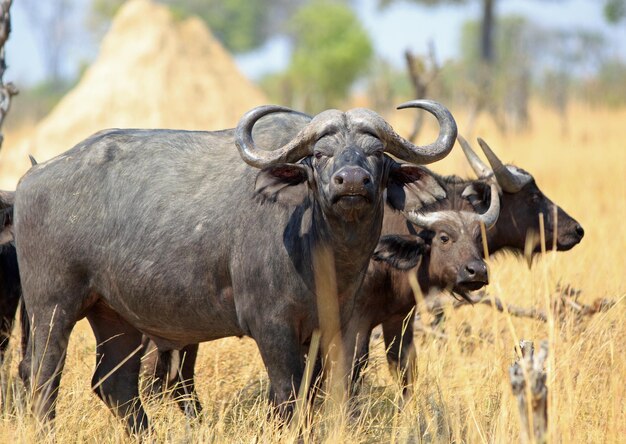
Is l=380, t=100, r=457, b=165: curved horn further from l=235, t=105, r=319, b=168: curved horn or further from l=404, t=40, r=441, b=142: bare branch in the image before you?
l=404, t=40, r=441, b=142: bare branch

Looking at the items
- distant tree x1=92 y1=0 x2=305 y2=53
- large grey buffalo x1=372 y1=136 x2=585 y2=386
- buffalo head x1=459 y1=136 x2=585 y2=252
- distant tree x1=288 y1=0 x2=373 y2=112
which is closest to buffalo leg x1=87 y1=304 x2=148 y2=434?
large grey buffalo x1=372 y1=136 x2=585 y2=386

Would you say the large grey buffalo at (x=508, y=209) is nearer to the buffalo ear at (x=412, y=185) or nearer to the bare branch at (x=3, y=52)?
the buffalo ear at (x=412, y=185)

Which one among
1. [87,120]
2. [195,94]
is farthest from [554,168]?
[87,120]

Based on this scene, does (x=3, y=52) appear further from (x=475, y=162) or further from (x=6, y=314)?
(x=475, y=162)

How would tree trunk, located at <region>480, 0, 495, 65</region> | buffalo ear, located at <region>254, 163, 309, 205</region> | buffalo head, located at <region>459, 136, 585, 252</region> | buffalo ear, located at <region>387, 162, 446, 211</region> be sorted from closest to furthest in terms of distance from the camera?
buffalo ear, located at <region>254, 163, 309, 205</region> < buffalo ear, located at <region>387, 162, 446, 211</region> < buffalo head, located at <region>459, 136, 585, 252</region> < tree trunk, located at <region>480, 0, 495, 65</region>

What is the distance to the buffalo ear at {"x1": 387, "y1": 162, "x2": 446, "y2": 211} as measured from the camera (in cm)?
482

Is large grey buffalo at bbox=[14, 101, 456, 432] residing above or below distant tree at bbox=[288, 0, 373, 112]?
below

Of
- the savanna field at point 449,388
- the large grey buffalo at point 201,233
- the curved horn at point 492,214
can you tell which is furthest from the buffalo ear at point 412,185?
the curved horn at point 492,214

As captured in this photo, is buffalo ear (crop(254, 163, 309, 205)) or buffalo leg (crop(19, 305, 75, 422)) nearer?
buffalo ear (crop(254, 163, 309, 205))

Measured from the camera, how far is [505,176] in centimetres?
702

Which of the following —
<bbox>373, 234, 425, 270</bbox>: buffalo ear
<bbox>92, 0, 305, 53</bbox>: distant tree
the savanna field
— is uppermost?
<bbox>92, 0, 305, 53</bbox>: distant tree

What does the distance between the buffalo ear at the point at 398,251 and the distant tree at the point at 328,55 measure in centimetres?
2210

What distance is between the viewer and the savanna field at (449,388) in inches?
179

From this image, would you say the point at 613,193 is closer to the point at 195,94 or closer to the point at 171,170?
the point at 195,94
